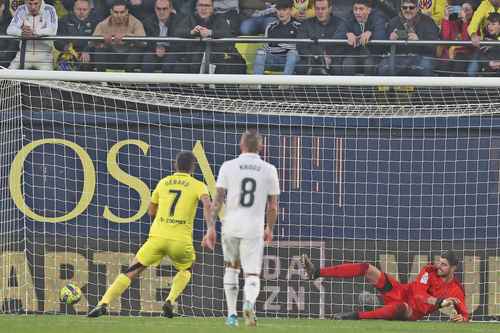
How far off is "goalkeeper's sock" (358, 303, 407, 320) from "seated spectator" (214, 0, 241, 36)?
4.49 metres

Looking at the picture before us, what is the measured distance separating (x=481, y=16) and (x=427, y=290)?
424cm

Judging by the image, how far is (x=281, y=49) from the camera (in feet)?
54.9

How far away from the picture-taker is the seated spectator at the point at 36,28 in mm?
16484

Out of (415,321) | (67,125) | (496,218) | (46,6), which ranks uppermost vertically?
(46,6)

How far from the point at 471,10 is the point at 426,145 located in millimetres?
2335

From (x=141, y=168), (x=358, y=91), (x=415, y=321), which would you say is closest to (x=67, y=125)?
(x=141, y=168)

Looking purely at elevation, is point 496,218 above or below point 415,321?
above

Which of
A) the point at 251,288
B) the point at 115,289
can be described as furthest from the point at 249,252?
the point at 115,289

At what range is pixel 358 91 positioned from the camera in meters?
16.2

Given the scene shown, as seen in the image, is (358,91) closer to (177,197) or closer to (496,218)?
(496,218)

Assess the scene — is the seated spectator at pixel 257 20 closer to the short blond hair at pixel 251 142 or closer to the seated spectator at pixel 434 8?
the seated spectator at pixel 434 8

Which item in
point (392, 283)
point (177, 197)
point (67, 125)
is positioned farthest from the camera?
point (67, 125)

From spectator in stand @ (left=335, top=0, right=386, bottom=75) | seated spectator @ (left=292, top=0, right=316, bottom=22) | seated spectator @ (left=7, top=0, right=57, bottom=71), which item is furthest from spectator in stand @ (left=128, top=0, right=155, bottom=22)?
spectator in stand @ (left=335, top=0, right=386, bottom=75)

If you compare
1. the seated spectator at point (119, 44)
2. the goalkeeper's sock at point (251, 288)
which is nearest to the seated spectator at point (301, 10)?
the seated spectator at point (119, 44)
